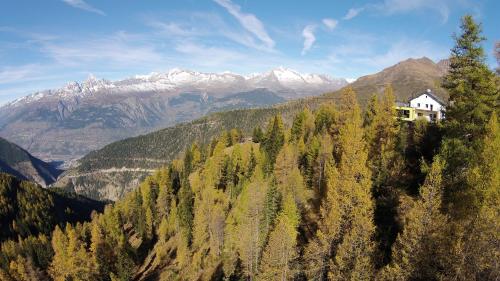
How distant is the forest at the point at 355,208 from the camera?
32781 millimetres

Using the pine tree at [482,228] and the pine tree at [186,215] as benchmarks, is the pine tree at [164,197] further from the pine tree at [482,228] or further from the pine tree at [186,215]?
the pine tree at [482,228]

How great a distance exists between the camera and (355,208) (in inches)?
1638

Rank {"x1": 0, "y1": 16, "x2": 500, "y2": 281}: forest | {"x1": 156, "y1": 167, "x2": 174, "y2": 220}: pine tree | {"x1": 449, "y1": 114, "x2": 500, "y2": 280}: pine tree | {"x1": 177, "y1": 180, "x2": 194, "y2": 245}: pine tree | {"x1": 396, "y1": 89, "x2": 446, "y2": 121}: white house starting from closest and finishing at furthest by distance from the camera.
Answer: {"x1": 449, "y1": 114, "x2": 500, "y2": 280}: pine tree
{"x1": 0, "y1": 16, "x2": 500, "y2": 281}: forest
{"x1": 396, "y1": 89, "x2": 446, "y2": 121}: white house
{"x1": 177, "y1": 180, "x2": 194, "y2": 245}: pine tree
{"x1": 156, "y1": 167, "x2": 174, "y2": 220}: pine tree

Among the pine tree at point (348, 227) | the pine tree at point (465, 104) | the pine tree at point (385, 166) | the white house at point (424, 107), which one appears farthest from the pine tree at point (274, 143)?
the pine tree at point (465, 104)

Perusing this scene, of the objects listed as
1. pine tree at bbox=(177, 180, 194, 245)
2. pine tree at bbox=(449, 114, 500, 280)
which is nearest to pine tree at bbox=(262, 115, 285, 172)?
pine tree at bbox=(177, 180, 194, 245)

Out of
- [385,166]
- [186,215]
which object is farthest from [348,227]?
[186,215]

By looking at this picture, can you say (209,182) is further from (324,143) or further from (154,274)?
(324,143)

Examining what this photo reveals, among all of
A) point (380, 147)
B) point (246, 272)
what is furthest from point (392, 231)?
point (246, 272)

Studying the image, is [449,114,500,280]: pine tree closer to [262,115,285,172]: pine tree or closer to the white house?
[262,115,285,172]: pine tree

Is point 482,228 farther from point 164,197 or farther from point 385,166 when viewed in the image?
point 164,197

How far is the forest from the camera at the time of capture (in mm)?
32781

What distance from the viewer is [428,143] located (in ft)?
187

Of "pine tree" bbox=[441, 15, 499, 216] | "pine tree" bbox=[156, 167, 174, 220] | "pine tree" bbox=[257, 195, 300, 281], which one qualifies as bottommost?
"pine tree" bbox=[156, 167, 174, 220]

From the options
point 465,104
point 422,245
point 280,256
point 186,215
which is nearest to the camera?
point 422,245
